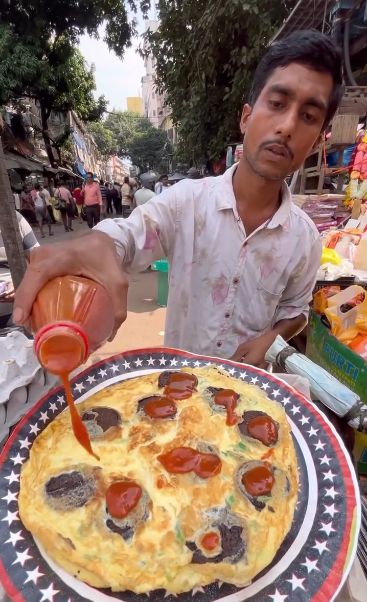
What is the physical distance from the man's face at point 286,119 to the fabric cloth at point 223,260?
0.26 meters

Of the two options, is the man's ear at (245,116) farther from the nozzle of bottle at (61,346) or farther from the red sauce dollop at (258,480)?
the red sauce dollop at (258,480)

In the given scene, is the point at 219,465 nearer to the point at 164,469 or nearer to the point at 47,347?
the point at 164,469

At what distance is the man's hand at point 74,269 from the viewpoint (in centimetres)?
90

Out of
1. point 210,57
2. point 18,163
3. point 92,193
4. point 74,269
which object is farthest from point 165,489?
point 18,163

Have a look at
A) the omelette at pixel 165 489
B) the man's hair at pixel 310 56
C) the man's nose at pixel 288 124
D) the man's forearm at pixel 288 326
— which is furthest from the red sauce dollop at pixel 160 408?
the man's hair at pixel 310 56

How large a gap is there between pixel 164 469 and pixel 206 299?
0.98 metres

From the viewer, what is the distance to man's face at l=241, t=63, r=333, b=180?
147cm

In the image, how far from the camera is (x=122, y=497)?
960 millimetres

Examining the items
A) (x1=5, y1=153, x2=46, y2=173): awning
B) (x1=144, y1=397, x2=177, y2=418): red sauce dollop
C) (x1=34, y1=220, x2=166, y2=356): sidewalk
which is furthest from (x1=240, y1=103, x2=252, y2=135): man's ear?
(x1=5, y1=153, x2=46, y2=173): awning

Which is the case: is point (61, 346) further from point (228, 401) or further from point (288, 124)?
point (288, 124)

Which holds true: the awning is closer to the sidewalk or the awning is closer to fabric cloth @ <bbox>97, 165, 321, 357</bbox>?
the sidewalk

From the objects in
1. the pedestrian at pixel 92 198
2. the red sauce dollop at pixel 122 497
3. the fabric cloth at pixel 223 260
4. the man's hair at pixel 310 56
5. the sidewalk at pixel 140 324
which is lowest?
the sidewalk at pixel 140 324

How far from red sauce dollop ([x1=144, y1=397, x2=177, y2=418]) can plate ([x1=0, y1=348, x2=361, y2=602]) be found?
24 centimetres

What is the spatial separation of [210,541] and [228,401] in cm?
42
